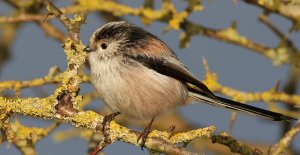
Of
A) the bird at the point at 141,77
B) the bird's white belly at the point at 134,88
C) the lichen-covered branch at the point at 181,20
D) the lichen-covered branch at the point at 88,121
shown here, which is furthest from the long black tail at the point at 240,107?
the lichen-covered branch at the point at 88,121

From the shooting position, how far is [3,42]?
729 cm

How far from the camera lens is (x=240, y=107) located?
5641 mm

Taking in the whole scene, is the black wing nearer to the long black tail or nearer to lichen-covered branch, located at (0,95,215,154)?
the long black tail

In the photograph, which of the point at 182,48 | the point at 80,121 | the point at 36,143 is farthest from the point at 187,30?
the point at 80,121

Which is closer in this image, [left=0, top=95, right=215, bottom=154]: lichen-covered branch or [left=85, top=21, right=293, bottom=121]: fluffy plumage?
[left=0, top=95, right=215, bottom=154]: lichen-covered branch

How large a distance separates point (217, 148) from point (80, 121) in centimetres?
275

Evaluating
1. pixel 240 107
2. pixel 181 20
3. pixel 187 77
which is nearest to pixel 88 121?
pixel 187 77

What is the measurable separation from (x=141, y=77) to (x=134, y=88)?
123 millimetres

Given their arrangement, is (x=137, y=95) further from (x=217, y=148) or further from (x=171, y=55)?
(x=217, y=148)

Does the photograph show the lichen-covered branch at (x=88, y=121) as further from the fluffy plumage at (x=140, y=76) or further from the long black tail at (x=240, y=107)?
the long black tail at (x=240, y=107)

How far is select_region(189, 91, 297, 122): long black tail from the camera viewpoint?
543 cm

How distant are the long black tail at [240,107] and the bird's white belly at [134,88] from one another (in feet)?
0.85

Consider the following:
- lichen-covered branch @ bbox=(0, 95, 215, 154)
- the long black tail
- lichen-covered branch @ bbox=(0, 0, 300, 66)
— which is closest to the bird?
the long black tail

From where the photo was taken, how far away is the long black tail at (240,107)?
214 inches
